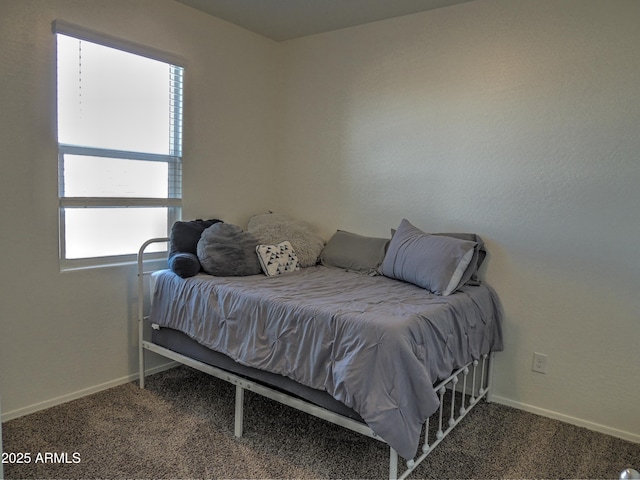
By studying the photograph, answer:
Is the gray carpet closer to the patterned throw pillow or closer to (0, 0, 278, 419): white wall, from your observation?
(0, 0, 278, 419): white wall

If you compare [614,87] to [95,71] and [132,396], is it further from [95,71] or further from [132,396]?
[132,396]

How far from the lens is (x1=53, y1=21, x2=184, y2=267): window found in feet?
8.60

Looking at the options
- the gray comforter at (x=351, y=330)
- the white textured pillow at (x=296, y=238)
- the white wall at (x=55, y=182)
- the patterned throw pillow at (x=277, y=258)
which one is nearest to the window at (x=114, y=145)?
the white wall at (x=55, y=182)

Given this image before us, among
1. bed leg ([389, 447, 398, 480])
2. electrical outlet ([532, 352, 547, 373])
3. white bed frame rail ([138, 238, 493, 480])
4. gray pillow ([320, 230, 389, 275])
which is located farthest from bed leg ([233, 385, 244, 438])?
electrical outlet ([532, 352, 547, 373])

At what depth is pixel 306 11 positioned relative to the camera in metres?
3.10

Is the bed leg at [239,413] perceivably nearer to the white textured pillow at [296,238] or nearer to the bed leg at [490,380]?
the white textured pillow at [296,238]

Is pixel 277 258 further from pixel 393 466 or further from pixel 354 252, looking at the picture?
pixel 393 466

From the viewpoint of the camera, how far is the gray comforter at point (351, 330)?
182 centimetres

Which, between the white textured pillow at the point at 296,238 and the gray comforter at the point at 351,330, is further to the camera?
the white textured pillow at the point at 296,238

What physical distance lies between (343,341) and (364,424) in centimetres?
33

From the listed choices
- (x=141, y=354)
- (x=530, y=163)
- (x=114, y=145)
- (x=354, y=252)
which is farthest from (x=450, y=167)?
(x=141, y=354)

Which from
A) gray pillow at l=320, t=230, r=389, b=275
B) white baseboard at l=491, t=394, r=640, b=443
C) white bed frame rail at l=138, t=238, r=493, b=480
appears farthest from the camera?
gray pillow at l=320, t=230, r=389, b=275

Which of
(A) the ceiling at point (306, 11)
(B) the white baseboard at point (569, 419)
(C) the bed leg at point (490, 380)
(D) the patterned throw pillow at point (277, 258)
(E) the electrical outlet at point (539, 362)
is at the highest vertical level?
(A) the ceiling at point (306, 11)

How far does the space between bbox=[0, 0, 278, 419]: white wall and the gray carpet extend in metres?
0.25
